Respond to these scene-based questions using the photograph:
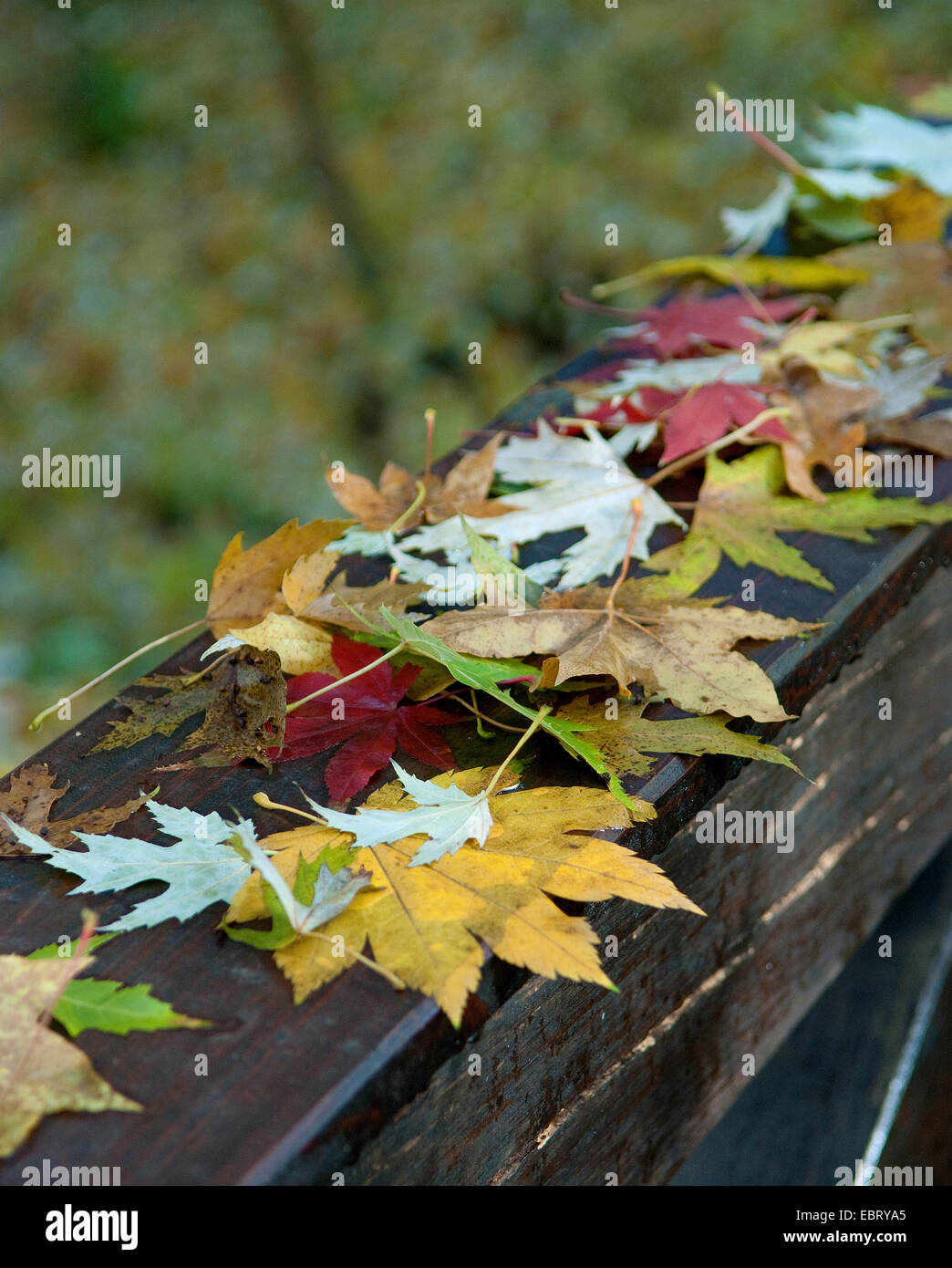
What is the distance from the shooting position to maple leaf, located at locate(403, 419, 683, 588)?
0.90 metres

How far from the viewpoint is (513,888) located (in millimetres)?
588

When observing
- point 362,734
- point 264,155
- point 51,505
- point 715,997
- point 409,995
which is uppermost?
point 264,155

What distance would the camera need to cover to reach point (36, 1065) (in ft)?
1.66

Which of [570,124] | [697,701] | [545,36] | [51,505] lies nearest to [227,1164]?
[697,701]

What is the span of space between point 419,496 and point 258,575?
7.7 inches

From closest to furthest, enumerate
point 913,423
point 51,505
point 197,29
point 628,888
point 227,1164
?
point 227,1164 → point 628,888 → point 913,423 → point 51,505 → point 197,29

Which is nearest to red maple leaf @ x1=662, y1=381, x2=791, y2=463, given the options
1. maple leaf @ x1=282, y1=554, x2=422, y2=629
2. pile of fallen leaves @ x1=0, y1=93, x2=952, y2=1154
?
pile of fallen leaves @ x1=0, y1=93, x2=952, y2=1154

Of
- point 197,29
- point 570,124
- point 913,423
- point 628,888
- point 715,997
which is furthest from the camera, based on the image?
point 197,29

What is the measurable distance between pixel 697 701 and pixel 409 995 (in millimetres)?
287

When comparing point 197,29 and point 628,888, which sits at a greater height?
point 197,29

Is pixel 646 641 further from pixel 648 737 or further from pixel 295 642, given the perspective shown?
pixel 295 642

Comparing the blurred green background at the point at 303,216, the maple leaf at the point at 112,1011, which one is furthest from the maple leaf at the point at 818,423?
the blurred green background at the point at 303,216

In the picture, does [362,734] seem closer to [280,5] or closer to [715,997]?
[715,997]

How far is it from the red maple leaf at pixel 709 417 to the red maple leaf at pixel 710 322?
0.15m
